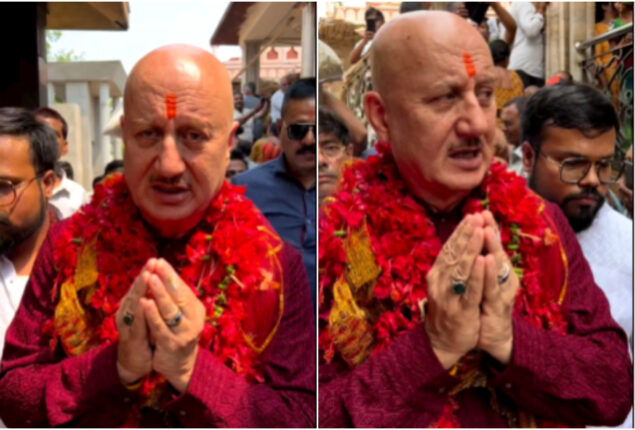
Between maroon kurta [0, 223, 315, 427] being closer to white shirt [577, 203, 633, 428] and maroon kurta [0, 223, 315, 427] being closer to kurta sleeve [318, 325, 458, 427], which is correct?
kurta sleeve [318, 325, 458, 427]

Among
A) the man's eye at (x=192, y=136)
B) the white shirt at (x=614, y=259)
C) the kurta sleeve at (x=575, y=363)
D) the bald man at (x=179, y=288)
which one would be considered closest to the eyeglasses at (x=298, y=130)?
the bald man at (x=179, y=288)

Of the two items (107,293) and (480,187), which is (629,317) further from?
(107,293)

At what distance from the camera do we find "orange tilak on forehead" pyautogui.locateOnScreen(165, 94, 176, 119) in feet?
7.70

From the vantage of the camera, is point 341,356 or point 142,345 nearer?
point 142,345

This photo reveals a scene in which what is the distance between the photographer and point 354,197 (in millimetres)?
2428

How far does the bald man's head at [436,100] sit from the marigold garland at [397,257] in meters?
0.06

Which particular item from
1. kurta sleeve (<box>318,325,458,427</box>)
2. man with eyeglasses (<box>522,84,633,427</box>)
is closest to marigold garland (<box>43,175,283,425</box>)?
kurta sleeve (<box>318,325,458,427</box>)

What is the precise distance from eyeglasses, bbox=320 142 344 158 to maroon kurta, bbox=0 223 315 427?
30 centimetres

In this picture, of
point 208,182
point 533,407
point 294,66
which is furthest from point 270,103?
point 533,407

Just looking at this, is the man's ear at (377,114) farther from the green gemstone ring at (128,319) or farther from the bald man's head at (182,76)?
the green gemstone ring at (128,319)

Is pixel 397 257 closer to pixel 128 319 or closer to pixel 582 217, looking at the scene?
pixel 582 217

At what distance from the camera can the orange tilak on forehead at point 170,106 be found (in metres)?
2.35

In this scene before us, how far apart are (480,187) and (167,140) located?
2.88ft

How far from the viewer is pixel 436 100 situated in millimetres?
2352
